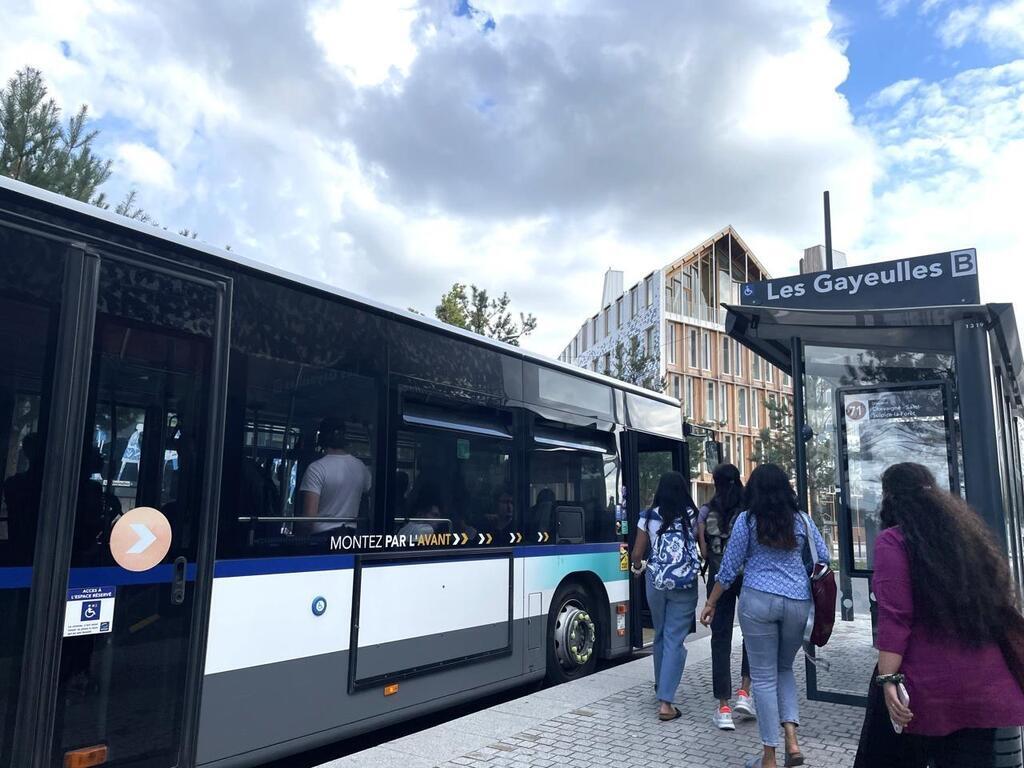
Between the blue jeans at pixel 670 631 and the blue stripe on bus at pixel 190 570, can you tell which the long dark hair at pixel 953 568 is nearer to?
the blue jeans at pixel 670 631

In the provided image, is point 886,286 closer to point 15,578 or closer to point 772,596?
point 772,596

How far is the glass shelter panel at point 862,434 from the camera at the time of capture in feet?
21.0

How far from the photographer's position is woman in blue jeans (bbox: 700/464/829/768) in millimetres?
Result: 4703

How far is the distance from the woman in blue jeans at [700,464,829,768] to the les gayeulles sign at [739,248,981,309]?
71.2 inches

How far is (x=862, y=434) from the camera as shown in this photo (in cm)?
670

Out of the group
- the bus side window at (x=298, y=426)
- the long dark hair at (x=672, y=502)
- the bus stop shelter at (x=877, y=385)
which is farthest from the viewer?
the long dark hair at (x=672, y=502)

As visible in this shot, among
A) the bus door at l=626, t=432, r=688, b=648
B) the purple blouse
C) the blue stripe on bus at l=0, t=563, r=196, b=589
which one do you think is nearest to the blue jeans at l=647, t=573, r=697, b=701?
the bus door at l=626, t=432, r=688, b=648

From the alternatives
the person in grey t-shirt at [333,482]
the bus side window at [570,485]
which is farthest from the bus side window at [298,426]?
the bus side window at [570,485]

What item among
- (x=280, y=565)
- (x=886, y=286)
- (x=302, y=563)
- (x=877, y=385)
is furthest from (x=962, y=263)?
(x=280, y=565)

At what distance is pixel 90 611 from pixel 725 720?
13.4ft

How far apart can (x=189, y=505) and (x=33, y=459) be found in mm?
809

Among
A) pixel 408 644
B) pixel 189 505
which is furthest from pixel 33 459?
pixel 408 644

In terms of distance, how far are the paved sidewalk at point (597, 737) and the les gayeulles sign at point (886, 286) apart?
3015 millimetres

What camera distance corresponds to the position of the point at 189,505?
421 cm
